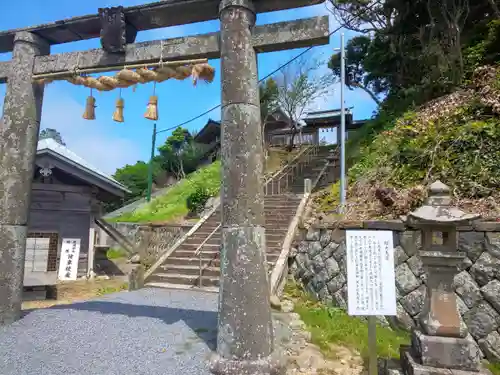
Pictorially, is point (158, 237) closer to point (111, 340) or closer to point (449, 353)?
point (111, 340)

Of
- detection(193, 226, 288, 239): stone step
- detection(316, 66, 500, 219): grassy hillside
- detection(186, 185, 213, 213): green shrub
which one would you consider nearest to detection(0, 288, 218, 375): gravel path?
detection(193, 226, 288, 239): stone step

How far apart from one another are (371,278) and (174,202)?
73.9ft

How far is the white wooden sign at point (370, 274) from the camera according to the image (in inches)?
153

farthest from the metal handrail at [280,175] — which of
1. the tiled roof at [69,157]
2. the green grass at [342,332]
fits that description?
the tiled roof at [69,157]

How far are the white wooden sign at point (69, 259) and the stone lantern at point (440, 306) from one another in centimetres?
1144

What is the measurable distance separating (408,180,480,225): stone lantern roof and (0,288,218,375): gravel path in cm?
336

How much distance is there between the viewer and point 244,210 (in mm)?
4277

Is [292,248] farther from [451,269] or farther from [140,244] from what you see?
[140,244]

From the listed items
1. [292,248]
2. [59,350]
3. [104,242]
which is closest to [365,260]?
[59,350]

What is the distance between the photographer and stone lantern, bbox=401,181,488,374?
3.80m

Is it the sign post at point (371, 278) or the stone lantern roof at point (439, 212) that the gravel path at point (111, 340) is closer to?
the sign post at point (371, 278)

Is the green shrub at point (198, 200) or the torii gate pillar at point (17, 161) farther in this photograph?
the green shrub at point (198, 200)

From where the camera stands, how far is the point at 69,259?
1181cm

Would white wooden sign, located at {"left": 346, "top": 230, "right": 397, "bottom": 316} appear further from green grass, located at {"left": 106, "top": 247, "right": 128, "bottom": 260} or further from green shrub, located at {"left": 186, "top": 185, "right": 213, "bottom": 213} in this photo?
green shrub, located at {"left": 186, "top": 185, "right": 213, "bottom": 213}
